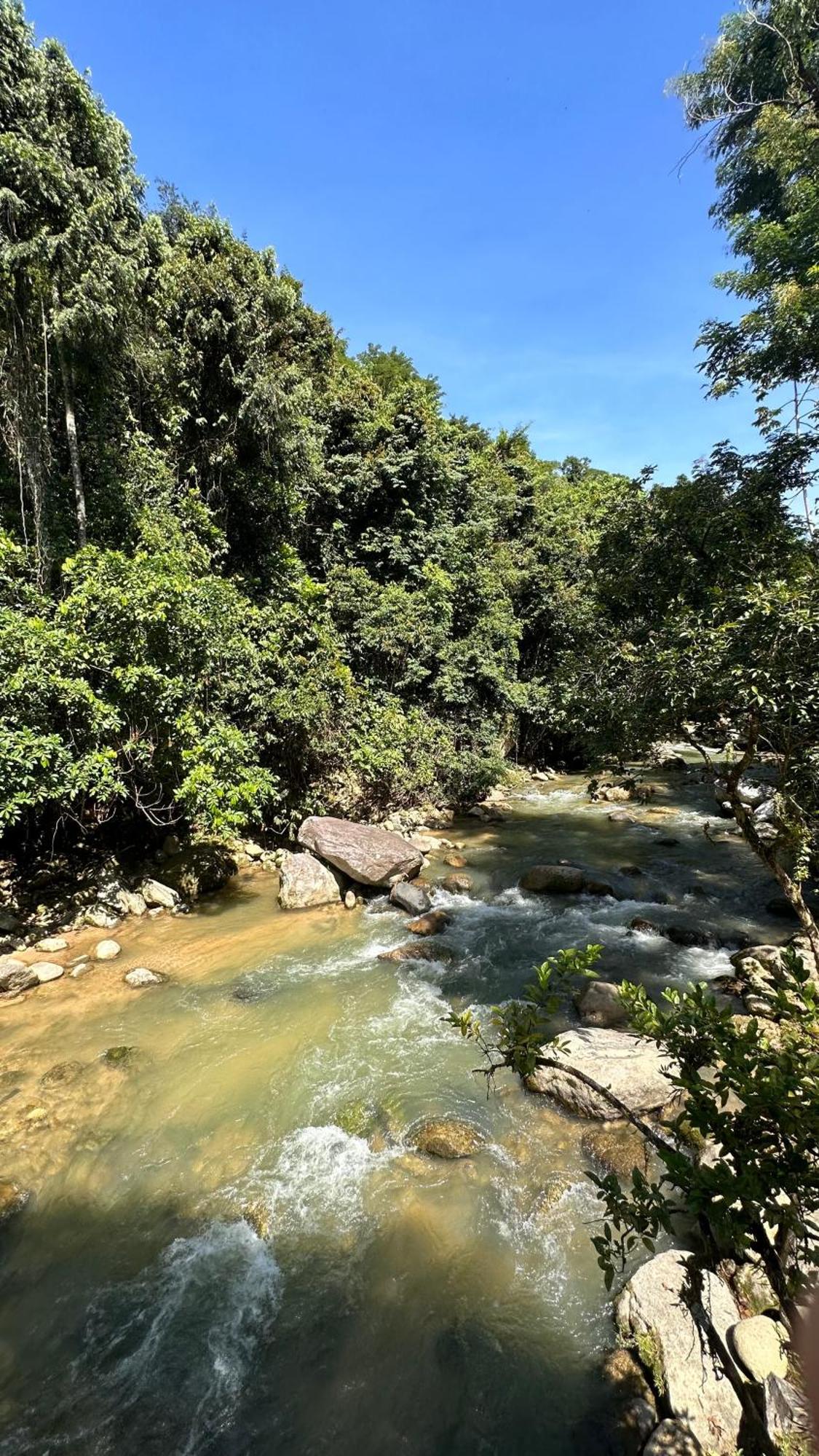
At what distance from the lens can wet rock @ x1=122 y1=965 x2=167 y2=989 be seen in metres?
7.86

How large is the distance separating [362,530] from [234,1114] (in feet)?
51.2

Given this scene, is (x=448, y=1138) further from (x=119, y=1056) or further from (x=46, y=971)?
(x=46, y=971)

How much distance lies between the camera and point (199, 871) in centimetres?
1098

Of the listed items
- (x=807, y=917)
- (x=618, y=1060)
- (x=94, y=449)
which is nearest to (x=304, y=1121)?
(x=618, y=1060)

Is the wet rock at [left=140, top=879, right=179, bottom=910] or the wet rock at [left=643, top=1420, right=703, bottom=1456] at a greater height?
the wet rock at [left=140, top=879, right=179, bottom=910]

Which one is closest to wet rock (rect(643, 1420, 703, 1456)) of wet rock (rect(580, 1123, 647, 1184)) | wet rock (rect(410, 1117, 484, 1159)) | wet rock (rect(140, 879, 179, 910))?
wet rock (rect(580, 1123, 647, 1184))

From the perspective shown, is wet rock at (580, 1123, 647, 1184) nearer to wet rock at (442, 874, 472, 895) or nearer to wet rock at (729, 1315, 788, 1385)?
wet rock at (729, 1315, 788, 1385)

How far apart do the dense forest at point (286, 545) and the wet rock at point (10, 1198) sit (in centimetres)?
410

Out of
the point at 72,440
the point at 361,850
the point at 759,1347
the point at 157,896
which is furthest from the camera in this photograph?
the point at 72,440

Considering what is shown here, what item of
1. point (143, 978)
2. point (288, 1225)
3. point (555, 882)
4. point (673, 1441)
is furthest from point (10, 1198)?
point (555, 882)

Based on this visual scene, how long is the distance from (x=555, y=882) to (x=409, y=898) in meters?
2.85

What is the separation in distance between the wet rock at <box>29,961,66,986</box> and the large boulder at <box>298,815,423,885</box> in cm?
465

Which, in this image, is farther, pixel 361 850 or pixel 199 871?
pixel 361 850

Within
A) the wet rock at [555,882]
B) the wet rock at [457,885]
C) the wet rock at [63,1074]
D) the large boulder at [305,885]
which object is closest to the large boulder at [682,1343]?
the wet rock at [63,1074]
